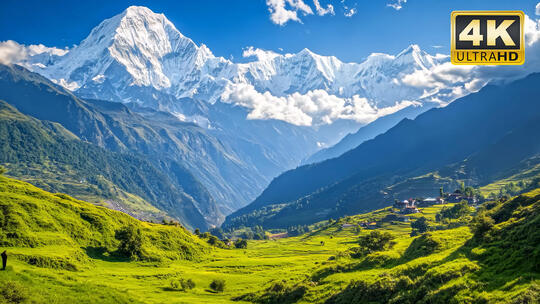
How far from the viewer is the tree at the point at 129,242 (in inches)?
4306

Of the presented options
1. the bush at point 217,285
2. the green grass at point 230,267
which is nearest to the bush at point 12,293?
the green grass at point 230,267

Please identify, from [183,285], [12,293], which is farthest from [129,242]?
[12,293]

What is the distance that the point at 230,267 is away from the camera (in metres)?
127

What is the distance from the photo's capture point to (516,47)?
187 ft

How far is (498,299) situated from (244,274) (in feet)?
280

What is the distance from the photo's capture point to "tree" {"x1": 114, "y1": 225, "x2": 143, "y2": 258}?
109 m

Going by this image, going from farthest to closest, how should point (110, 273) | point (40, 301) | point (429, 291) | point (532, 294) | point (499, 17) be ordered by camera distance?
point (110, 273)
point (499, 17)
point (40, 301)
point (429, 291)
point (532, 294)

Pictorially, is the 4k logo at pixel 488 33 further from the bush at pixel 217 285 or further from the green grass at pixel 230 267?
the bush at pixel 217 285

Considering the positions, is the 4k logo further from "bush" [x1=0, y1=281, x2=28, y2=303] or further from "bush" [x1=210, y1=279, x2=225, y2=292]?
"bush" [x1=0, y1=281, x2=28, y2=303]

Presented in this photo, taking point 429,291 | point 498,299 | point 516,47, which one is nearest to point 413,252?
point 429,291

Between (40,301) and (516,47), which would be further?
(516,47)

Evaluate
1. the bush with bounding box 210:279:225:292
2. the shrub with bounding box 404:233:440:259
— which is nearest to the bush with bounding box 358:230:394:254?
the shrub with bounding box 404:233:440:259

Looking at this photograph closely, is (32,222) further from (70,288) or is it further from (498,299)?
(498,299)

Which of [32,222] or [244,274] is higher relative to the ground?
[32,222]
